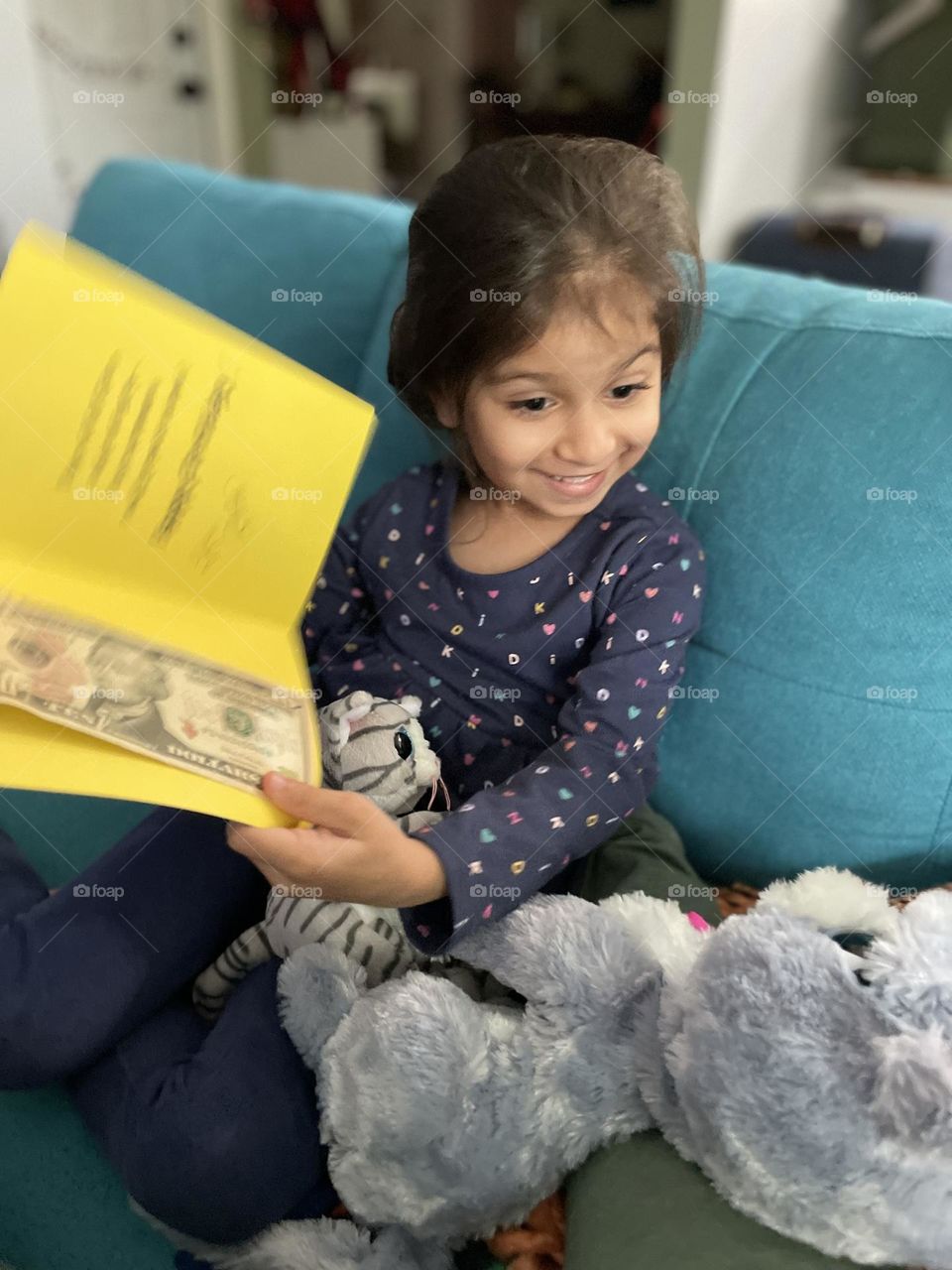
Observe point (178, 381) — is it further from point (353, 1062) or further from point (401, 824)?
point (353, 1062)

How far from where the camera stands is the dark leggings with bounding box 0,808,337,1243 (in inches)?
24.7

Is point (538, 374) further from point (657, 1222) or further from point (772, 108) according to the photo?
point (772, 108)

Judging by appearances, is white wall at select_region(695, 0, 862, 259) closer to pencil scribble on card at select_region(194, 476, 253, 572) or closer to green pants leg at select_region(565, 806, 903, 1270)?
pencil scribble on card at select_region(194, 476, 253, 572)

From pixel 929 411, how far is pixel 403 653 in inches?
18.3

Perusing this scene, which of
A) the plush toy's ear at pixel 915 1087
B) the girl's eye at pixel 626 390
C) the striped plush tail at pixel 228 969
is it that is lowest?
the striped plush tail at pixel 228 969

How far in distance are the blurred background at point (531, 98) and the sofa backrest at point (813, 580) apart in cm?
109

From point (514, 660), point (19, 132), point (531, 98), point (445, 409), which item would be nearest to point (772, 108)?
point (531, 98)

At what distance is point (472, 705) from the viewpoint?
31.8 inches

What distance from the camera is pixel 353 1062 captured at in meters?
0.61

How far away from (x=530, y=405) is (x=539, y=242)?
11 centimetres

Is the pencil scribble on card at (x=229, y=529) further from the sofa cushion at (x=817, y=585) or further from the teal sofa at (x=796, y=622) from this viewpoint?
the sofa cushion at (x=817, y=585)

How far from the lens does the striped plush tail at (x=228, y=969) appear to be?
730 mm

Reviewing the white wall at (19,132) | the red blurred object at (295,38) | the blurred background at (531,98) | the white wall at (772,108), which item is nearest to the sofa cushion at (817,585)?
Answer: the blurred background at (531,98)

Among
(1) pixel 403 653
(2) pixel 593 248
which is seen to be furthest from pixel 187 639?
(2) pixel 593 248
